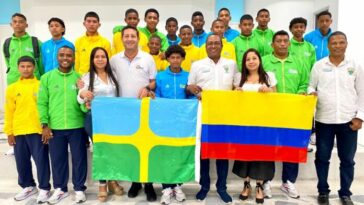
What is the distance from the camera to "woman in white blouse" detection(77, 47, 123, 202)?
9.75ft

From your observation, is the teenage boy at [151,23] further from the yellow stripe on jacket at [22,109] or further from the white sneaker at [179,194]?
the white sneaker at [179,194]

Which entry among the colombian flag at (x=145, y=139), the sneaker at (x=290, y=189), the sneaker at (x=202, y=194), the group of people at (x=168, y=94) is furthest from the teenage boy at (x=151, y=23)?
the sneaker at (x=290, y=189)

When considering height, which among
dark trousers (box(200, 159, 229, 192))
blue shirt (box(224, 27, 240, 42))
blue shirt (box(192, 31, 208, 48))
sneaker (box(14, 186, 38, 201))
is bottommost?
sneaker (box(14, 186, 38, 201))

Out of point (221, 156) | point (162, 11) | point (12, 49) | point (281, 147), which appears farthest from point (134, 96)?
point (162, 11)

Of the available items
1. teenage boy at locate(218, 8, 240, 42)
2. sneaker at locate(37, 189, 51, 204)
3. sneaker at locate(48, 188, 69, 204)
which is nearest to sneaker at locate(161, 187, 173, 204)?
sneaker at locate(48, 188, 69, 204)

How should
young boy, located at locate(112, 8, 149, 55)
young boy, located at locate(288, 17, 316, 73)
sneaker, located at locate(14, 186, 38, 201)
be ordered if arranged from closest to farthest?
sneaker, located at locate(14, 186, 38, 201) → young boy, located at locate(288, 17, 316, 73) → young boy, located at locate(112, 8, 149, 55)

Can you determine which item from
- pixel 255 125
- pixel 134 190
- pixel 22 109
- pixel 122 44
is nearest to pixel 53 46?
pixel 122 44

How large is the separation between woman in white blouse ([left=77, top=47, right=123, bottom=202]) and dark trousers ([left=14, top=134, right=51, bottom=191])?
54 centimetres

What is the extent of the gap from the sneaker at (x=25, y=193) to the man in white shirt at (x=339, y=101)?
303 cm

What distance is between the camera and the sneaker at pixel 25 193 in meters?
3.24

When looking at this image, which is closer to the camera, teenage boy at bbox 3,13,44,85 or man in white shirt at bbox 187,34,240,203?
man in white shirt at bbox 187,34,240,203

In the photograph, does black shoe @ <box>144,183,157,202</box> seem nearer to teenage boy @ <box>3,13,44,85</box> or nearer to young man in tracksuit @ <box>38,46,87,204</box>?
young man in tracksuit @ <box>38,46,87,204</box>

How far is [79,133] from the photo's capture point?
3102mm

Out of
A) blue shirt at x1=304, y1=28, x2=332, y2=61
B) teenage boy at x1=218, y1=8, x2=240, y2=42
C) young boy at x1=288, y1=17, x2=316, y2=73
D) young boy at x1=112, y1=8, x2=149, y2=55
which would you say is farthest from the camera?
teenage boy at x1=218, y1=8, x2=240, y2=42
